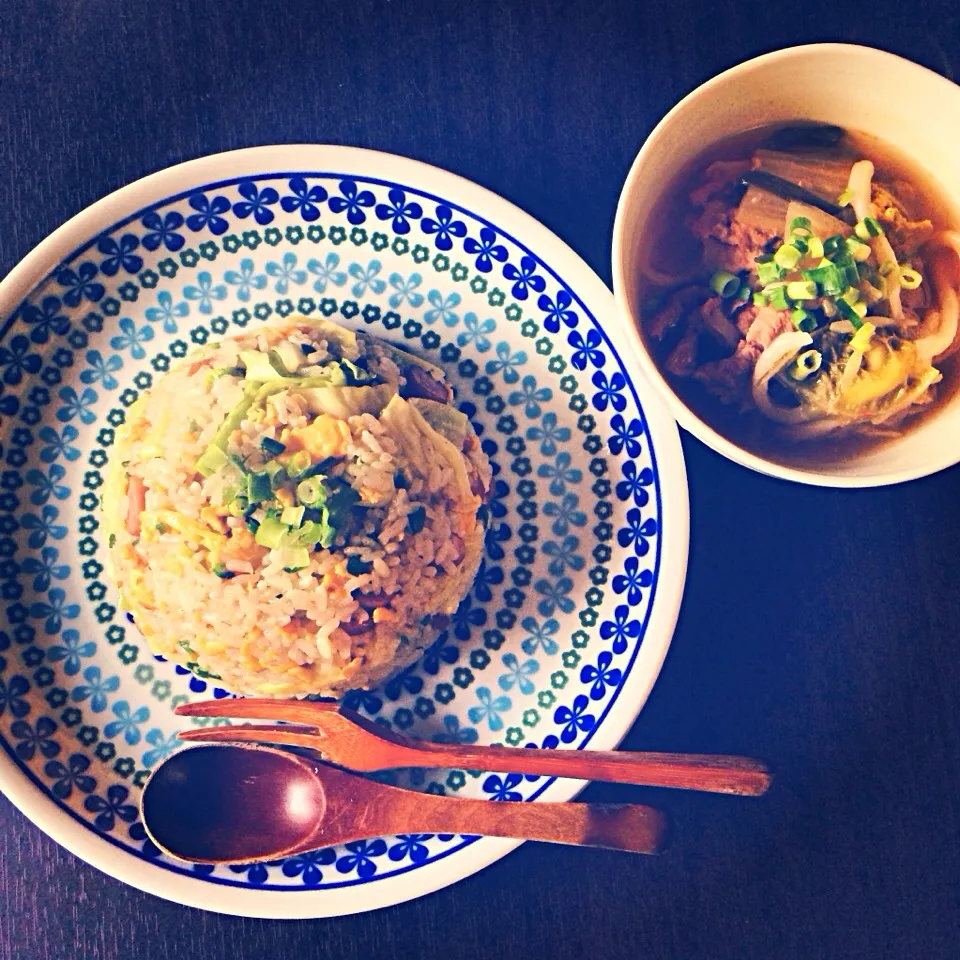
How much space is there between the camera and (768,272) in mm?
1223

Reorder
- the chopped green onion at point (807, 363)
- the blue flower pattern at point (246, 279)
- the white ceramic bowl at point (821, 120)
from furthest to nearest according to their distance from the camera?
the blue flower pattern at point (246, 279), the chopped green onion at point (807, 363), the white ceramic bowl at point (821, 120)

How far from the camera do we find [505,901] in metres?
1.57

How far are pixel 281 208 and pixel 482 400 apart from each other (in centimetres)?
45

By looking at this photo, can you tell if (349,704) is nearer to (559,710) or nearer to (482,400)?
(559,710)

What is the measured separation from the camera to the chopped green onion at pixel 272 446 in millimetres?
1284

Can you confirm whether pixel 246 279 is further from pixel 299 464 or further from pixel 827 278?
pixel 827 278

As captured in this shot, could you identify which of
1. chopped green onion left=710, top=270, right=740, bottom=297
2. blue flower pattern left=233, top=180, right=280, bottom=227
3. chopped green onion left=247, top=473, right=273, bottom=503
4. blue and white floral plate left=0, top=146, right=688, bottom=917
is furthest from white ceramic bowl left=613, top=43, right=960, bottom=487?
blue flower pattern left=233, top=180, right=280, bottom=227

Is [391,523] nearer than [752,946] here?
Yes

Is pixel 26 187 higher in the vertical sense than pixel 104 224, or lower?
higher

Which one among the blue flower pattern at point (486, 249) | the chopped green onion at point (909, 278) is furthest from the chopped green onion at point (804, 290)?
the blue flower pattern at point (486, 249)

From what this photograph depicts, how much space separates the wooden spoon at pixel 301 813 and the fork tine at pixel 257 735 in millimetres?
19

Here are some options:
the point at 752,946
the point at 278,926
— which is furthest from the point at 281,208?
the point at 752,946

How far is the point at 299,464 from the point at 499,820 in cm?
61

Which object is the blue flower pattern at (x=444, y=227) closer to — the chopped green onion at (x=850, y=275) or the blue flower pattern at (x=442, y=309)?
the blue flower pattern at (x=442, y=309)
